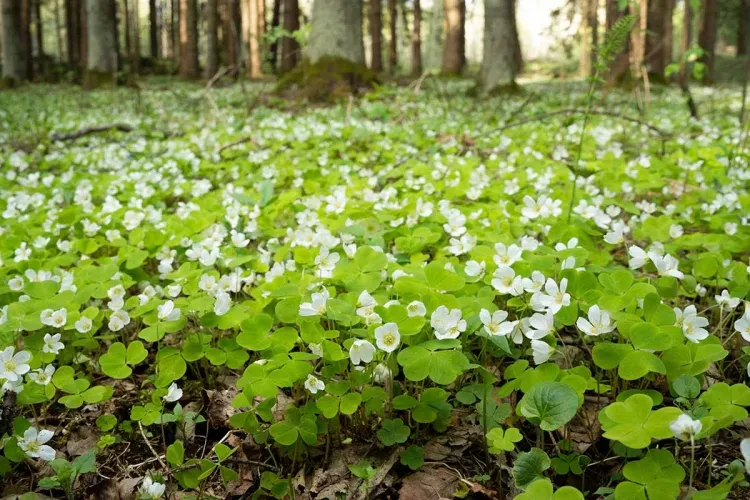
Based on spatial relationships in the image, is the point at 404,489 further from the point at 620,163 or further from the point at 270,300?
the point at 620,163

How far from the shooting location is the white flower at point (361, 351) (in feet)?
5.32

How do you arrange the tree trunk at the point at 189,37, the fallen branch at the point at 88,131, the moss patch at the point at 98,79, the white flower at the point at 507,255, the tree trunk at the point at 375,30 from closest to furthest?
the white flower at the point at 507,255, the fallen branch at the point at 88,131, the moss patch at the point at 98,79, the tree trunk at the point at 375,30, the tree trunk at the point at 189,37

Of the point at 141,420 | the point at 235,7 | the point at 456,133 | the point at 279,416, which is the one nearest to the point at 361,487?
the point at 279,416

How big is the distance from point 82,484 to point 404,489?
Answer: 3.17 ft

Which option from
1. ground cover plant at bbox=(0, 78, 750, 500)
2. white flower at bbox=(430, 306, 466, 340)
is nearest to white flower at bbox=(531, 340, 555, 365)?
ground cover plant at bbox=(0, 78, 750, 500)

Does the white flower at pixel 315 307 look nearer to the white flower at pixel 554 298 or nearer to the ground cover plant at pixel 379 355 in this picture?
the ground cover plant at pixel 379 355

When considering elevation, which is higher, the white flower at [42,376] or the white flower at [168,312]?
the white flower at [168,312]

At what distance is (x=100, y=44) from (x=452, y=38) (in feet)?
34.5

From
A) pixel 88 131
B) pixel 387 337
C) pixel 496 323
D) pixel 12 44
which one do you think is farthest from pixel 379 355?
pixel 12 44

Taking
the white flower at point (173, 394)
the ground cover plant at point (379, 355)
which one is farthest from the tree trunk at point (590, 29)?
the white flower at point (173, 394)

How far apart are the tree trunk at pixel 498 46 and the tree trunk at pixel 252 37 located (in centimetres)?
1026

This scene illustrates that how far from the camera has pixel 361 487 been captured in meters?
1.58

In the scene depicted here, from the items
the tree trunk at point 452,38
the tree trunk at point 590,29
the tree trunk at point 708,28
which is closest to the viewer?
the tree trunk at point 590,29

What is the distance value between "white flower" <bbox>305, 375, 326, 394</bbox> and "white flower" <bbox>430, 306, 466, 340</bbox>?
0.38 m
